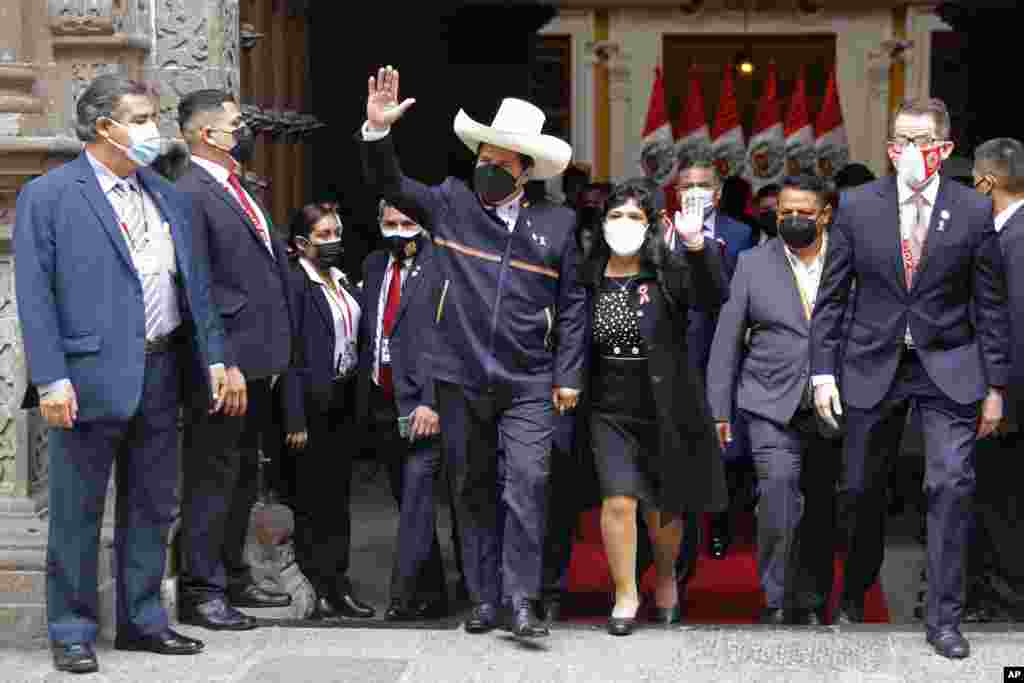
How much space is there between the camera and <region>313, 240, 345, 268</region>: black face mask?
7.66m

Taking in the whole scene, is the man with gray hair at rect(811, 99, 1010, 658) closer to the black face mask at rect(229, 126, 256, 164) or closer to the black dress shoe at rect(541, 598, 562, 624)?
the black dress shoe at rect(541, 598, 562, 624)

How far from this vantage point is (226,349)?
6.63 meters

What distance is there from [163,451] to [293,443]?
3.67 ft

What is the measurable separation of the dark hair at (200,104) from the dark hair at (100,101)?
579 mm

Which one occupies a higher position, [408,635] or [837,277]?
[837,277]

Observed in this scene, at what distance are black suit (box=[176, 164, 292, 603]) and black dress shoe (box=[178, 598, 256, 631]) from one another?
32mm

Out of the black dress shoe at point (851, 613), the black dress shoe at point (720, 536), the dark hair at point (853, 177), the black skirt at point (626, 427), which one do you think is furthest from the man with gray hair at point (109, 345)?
the dark hair at point (853, 177)

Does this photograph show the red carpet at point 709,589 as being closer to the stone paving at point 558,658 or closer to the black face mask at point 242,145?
the stone paving at point 558,658

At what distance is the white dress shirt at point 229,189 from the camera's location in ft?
22.5

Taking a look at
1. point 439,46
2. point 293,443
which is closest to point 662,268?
point 293,443

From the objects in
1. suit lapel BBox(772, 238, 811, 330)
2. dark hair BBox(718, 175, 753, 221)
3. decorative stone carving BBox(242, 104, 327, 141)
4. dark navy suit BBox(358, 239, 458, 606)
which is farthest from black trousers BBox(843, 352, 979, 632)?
dark hair BBox(718, 175, 753, 221)

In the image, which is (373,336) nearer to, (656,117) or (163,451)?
(163,451)

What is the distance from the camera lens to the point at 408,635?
6.64 m

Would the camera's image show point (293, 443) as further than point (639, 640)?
Yes
